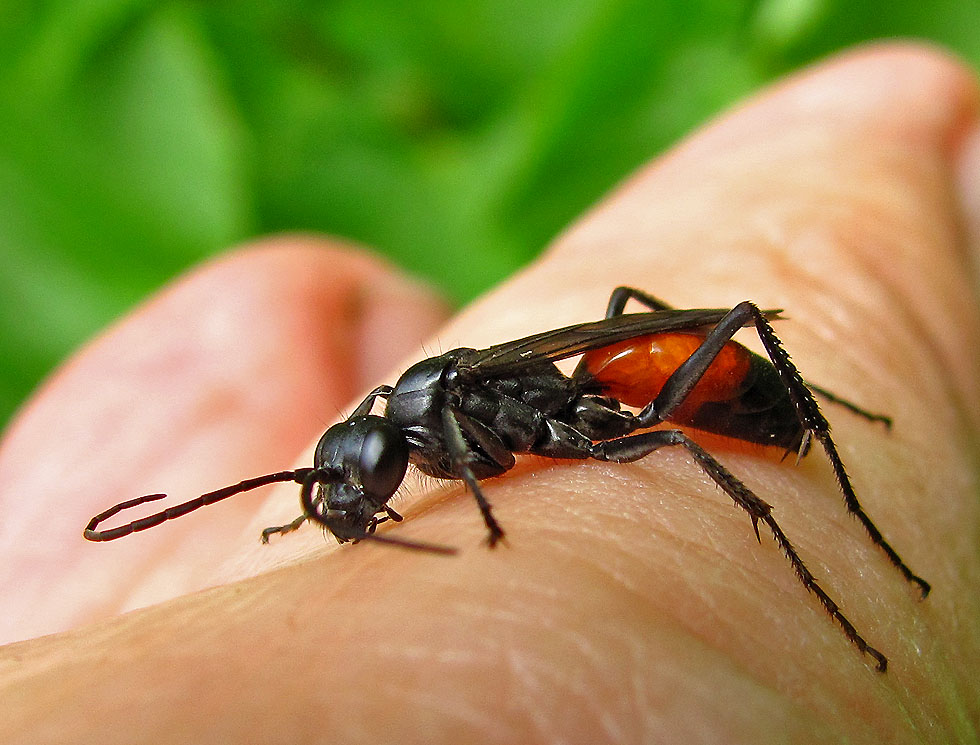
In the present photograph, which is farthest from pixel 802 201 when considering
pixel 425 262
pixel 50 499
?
pixel 50 499

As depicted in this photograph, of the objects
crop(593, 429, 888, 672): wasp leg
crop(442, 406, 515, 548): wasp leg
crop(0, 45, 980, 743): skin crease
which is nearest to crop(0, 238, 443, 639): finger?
crop(0, 45, 980, 743): skin crease

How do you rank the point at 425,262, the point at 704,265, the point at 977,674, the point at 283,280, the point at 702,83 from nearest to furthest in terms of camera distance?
1. the point at 977,674
2. the point at 704,265
3. the point at 283,280
4. the point at 702,83
5. the point at 425,262

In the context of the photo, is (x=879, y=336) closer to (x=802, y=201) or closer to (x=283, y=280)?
(x=802, y=201)

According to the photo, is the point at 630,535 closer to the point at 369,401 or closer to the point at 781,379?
the point at 781,379

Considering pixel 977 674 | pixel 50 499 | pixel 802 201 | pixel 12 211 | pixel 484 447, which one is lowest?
pixel 977 674

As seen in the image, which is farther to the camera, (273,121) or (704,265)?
(273,121)

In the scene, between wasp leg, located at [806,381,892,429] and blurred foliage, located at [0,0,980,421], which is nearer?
wasp leg, located at [806,381,892,429]

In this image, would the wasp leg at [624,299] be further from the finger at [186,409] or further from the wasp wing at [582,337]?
the finger at [186,409]

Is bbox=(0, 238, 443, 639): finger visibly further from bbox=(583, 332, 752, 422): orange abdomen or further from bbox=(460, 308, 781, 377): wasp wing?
bbox=(583, 332, 752, 422): orange abdomen
